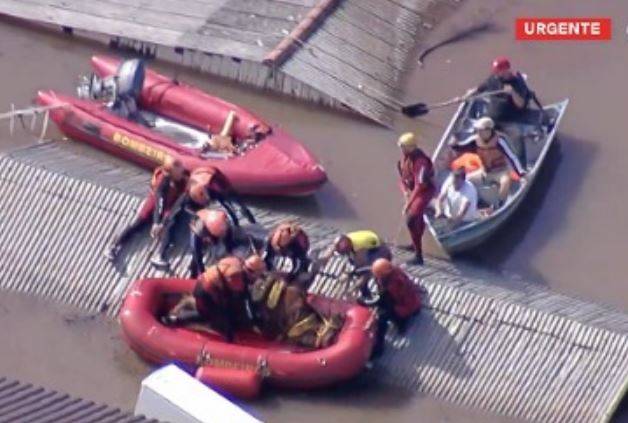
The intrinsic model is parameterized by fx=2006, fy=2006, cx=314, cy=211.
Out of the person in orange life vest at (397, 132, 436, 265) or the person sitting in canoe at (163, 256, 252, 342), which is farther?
the person in orange life vest at (397, 132, 436, 265)

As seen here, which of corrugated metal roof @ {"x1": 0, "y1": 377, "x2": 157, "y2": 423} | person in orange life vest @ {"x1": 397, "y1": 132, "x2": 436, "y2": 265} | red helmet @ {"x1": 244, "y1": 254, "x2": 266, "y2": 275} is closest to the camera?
corrugated metal roof @ {"x1": 0, "y1": 377, "x2": 157, "y2": 423}

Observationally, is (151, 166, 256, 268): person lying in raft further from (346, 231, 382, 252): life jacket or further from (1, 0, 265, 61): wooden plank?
(1, 0, 265, 61): wooden plank

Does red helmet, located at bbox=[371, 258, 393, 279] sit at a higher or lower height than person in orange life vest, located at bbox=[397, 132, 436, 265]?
lower

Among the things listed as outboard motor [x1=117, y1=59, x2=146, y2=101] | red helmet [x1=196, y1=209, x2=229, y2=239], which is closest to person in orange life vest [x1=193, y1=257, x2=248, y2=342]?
red helmet [x1=196, y1=209, x2=229, y2=239]

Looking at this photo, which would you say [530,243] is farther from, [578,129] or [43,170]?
[43,170]

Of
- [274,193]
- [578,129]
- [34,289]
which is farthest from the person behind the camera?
[578,129]

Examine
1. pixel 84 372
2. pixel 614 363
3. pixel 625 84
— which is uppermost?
pixel 625 84

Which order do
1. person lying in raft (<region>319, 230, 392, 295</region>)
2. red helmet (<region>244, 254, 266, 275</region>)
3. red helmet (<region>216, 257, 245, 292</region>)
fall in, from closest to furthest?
red helmet (<region>216, 257, 245, 292</region>), red helmet (<region>244, 254, 266, 275</region>), person lying in raft (<region>319, 230, 392, 295</region>)

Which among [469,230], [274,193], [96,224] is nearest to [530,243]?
[469,230]
